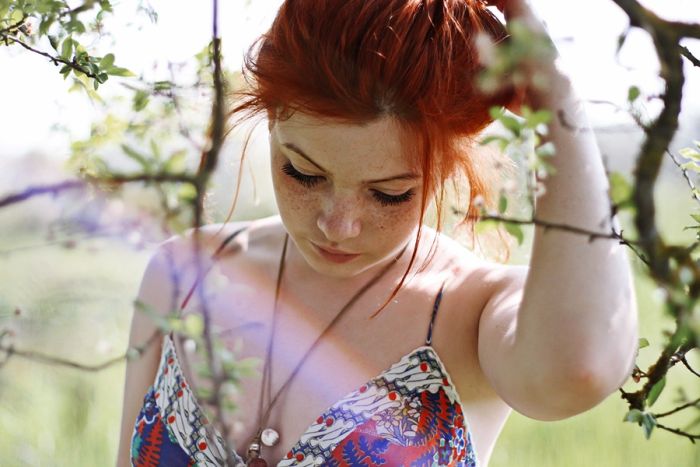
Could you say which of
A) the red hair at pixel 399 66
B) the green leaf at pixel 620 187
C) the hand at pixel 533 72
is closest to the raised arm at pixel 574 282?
the hand at pixel 533 72

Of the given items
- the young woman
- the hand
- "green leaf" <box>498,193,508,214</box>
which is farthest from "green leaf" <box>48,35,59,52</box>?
"green leaf" <box>498,193,508,214</box>

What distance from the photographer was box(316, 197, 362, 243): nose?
4.31 feet

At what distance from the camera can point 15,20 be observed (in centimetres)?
121

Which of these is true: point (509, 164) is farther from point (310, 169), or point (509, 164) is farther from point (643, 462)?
point (643, 462)

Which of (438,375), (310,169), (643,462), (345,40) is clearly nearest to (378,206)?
(310,169)

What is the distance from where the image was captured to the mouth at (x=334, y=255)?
1421 millimetres

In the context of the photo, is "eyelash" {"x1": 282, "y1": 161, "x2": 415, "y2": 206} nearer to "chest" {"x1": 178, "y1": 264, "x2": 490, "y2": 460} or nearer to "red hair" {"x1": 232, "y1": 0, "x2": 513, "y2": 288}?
"red hair" {"x1": 232, "y1": 0, "x2": 513, "y2": 288}

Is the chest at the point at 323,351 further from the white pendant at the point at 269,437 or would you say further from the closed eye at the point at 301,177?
the closed eye at the point at 301,177

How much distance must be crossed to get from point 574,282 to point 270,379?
68 cm

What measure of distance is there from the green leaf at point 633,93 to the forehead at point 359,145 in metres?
0.59

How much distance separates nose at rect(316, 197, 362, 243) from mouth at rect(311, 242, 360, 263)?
8 cm

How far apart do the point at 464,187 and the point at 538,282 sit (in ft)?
1.34

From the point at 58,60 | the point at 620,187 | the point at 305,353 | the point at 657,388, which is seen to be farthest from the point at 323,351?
the point at 620,187

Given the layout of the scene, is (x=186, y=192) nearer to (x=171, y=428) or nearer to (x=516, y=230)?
(x=516, y=230)
